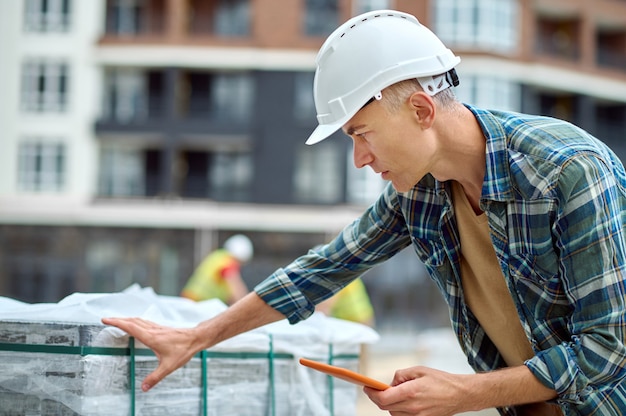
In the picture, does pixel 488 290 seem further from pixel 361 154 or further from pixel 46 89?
pixel 46 89

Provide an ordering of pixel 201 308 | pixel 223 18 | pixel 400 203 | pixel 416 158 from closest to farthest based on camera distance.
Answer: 1. pixel 416 158
2. pixel 400 203
3. pixel 201 308
4. pixel 223 18

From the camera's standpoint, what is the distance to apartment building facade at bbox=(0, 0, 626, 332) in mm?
27719

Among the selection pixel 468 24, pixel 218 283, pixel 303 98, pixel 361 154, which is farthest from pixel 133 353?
pixel 468 24

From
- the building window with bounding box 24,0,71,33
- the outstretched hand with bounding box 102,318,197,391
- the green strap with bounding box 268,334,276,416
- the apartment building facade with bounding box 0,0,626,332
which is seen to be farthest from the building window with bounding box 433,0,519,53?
the outstretched hand with bounding box 102,318,197,391

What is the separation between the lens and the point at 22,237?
28.0 meters

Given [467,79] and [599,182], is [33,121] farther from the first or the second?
[599,182]

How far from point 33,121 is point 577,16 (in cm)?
1817

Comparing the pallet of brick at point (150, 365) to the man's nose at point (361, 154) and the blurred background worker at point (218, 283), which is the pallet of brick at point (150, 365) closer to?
the man's nose at point (361, 154)

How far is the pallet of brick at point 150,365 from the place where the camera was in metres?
2.39

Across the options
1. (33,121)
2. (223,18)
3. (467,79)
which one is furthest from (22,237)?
(467,79)

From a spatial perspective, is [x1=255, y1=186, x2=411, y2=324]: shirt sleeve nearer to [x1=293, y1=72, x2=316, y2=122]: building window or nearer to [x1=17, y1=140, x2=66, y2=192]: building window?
[x1=293, y1=72, x2=316, y2=122]: building window

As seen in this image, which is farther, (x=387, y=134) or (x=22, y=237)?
(x=22, y=237)

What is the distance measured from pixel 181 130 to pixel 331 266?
26.1 m

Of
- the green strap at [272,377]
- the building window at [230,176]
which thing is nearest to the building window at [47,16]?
the building window at [230,176]
